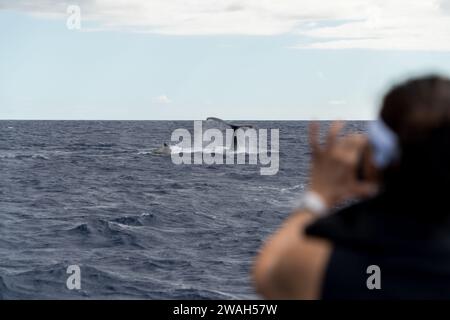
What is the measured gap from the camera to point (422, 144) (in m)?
1.82

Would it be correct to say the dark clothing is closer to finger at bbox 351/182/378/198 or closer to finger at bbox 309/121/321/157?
finger at bbox 351/182/378/198

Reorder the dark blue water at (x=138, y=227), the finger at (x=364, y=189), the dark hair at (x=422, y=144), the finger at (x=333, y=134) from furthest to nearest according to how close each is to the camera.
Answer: the dark blue water at (x=138, y=227), the finger at (x=333, y=134), the finger at (x=364, y=189), the dark hair at (x=422, y=144)

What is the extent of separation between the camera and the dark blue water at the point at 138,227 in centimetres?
2248

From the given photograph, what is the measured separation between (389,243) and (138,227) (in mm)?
32033

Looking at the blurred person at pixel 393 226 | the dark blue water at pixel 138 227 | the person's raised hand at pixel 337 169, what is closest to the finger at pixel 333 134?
the person's raised hand at pixel 337 169

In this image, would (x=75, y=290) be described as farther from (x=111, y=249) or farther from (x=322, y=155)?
(x=322, y=155)

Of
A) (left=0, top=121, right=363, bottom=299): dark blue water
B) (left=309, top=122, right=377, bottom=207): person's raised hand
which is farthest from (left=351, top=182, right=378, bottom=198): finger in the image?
(left=0, top=121, right=363, bottom=299): dark blue water

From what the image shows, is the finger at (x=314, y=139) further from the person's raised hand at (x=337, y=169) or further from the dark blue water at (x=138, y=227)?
the dark blue water at (x=138, y=227)

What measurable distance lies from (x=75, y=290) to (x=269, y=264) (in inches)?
822

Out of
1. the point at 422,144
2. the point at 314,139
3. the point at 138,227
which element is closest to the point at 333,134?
the point at 314,139

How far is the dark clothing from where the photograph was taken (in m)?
1.84

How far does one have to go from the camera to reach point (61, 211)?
39.8 m

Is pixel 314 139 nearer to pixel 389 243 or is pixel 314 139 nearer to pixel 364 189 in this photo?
pixel 364 189
